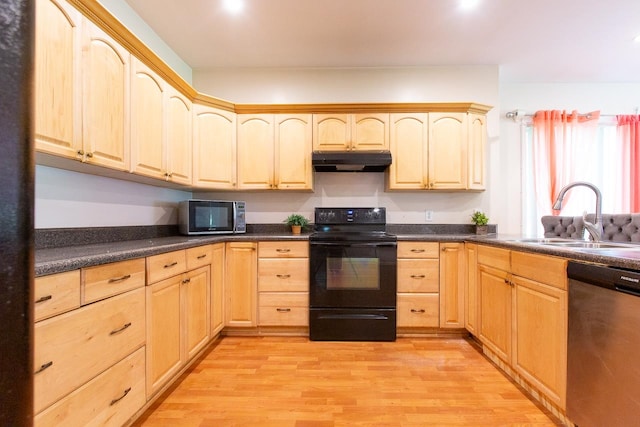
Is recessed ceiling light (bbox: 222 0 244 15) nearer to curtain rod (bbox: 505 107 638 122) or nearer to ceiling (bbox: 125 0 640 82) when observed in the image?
ceiling (bbox: 125 0 640 82)

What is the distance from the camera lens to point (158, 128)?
2.14 meters

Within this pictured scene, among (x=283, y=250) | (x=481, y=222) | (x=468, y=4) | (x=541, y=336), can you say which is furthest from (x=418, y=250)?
(x=468, y=4)

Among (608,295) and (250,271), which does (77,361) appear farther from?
(608,295)

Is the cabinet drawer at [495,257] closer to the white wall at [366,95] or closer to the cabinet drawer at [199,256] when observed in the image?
the white wall at [366,95]

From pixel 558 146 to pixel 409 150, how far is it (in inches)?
72.9

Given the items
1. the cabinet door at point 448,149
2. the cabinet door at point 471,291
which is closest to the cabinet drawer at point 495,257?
the cabinet door at point 471,291

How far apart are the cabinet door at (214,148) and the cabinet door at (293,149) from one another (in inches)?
17.6

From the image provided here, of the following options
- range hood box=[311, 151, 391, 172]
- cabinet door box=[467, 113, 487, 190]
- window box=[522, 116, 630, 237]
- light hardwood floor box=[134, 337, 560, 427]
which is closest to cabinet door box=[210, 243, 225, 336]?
light hardwood floor box=[134, 337, 560, 427]

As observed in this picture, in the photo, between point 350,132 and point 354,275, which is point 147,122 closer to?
point 350,132

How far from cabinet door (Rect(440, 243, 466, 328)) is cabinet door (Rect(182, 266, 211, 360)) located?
198 cm

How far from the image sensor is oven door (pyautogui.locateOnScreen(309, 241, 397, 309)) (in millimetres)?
2564

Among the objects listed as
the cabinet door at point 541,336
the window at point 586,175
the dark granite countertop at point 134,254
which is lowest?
the cabinet door at point 541,336

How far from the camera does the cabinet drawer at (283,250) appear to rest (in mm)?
2611

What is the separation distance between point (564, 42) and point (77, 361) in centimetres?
407
